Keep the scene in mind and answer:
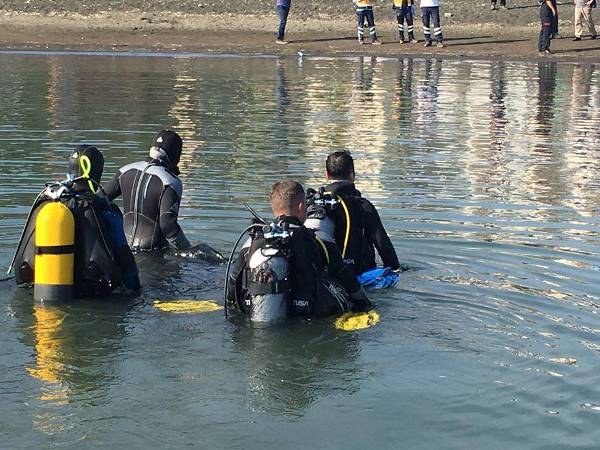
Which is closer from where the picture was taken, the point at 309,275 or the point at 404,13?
the point at 309,275

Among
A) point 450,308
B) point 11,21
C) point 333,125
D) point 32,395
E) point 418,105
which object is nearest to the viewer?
point 32,395

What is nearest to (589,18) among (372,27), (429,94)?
(372,27)

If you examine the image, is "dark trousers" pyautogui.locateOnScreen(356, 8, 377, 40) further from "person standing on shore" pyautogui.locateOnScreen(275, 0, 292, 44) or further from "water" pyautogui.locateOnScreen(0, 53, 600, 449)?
"water" pyautogui.locateOnScreen(0, 53, 600, 449)

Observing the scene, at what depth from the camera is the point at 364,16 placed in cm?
3644

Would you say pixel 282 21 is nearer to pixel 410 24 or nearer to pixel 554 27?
pixel 410 24

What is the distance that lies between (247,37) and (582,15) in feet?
35.9

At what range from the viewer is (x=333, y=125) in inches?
772

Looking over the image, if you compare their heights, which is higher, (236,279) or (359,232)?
(359,232)

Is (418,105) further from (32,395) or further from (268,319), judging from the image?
(32,395)

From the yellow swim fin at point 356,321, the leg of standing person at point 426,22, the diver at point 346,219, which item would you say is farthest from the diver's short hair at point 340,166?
the leg of standing person at point 426,22

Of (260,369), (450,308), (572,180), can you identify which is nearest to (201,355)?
(260,369)

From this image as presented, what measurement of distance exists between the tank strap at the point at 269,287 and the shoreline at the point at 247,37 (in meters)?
27.7

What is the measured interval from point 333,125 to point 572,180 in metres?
5.98

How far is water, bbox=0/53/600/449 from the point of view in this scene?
21.4 ft
